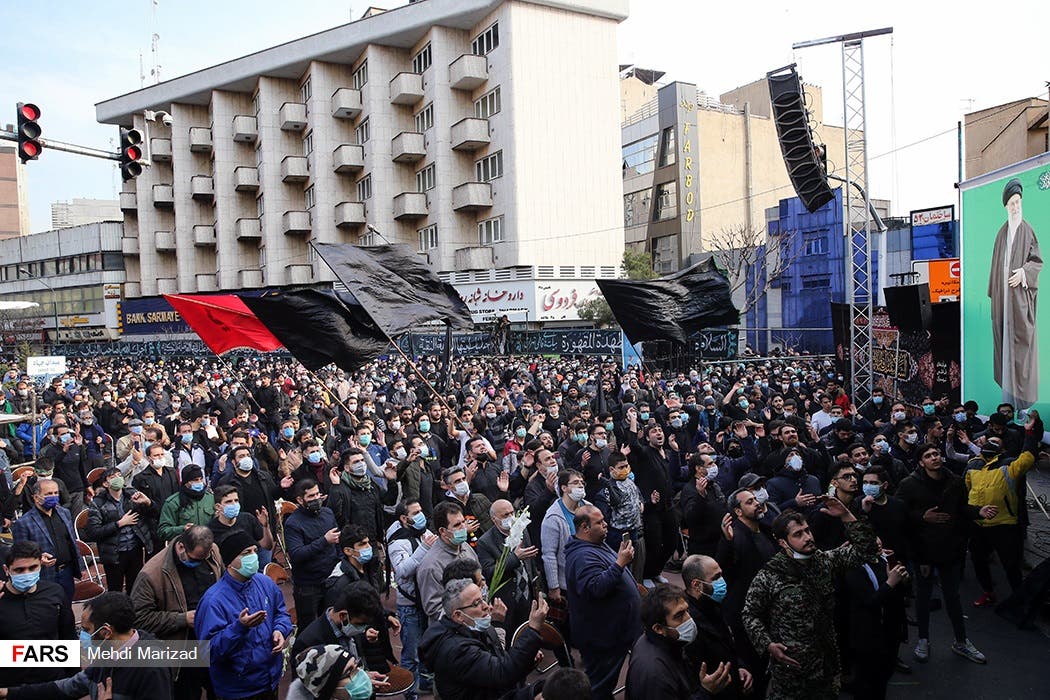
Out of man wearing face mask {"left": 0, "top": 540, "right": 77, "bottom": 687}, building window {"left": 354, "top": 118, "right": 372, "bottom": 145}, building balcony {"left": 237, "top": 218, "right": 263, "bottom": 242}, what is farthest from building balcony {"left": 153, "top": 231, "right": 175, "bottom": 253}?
man wearing face mask {"left": 0, "top": 540, "right": 77, "bottom": 687}

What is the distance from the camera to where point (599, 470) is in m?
8.17

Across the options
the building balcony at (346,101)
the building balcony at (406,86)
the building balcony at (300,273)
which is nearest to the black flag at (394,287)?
the building balcony at (406,86)

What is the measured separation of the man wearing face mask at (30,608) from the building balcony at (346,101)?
141ft

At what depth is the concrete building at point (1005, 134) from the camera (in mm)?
21141

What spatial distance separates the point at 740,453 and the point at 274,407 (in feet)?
38.2

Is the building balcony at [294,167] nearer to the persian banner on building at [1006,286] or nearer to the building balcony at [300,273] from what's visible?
the building balcony at [300,273]

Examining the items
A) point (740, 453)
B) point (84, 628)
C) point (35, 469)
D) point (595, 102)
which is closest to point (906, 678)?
point (740, 453)

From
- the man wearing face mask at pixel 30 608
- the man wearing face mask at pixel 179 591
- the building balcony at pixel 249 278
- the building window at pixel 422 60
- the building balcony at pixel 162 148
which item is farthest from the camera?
the building balcony at pixel 162 148

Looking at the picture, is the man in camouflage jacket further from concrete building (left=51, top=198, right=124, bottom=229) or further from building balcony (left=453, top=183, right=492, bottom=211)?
concrete building (left=51, top=198, right=124, bottom=229)

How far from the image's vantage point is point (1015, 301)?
1020cm

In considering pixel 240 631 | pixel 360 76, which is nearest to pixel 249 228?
pixel 360 76

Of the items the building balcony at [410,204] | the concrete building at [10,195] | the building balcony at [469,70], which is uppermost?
the concrete building at [10,195]

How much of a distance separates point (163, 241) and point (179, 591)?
58749mm

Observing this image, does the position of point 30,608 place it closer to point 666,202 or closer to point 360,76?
point 360,76
